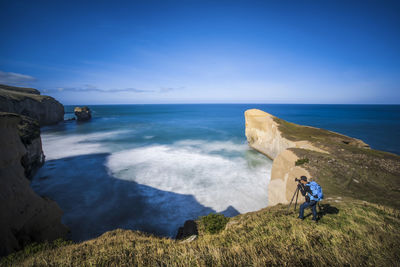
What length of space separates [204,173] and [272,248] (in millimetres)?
14940

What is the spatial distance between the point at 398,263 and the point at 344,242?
100 centimetres

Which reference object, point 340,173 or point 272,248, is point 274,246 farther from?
point 340,173

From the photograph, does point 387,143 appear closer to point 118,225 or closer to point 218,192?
point 218,192

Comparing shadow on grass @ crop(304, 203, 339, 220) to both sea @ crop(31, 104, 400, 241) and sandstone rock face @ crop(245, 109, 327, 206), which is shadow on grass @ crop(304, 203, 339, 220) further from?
sea @ crop(31, 104, 400, 241)

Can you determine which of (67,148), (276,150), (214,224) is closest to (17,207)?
(214,224)

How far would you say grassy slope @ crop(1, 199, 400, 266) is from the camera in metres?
3.98

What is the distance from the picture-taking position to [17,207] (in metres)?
7.41

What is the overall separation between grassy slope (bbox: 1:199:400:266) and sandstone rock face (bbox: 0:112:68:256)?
2.28m

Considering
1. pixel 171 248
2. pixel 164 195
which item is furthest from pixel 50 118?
pixel 171 248

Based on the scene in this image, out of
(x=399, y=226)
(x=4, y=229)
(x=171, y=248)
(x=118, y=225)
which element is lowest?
(x=118, y=225)

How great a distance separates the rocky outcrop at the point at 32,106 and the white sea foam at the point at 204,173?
113ft

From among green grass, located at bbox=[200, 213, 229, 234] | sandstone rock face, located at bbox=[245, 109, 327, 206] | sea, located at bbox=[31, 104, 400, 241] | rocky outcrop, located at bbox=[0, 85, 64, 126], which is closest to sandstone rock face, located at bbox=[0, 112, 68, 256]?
sea, located at bbox=[31, 104, 400, 241]

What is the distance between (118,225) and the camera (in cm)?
1105

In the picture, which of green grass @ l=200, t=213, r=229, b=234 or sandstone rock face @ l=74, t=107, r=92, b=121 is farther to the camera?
sandstone rock face @ l=74, t=107, r=92, b=121
